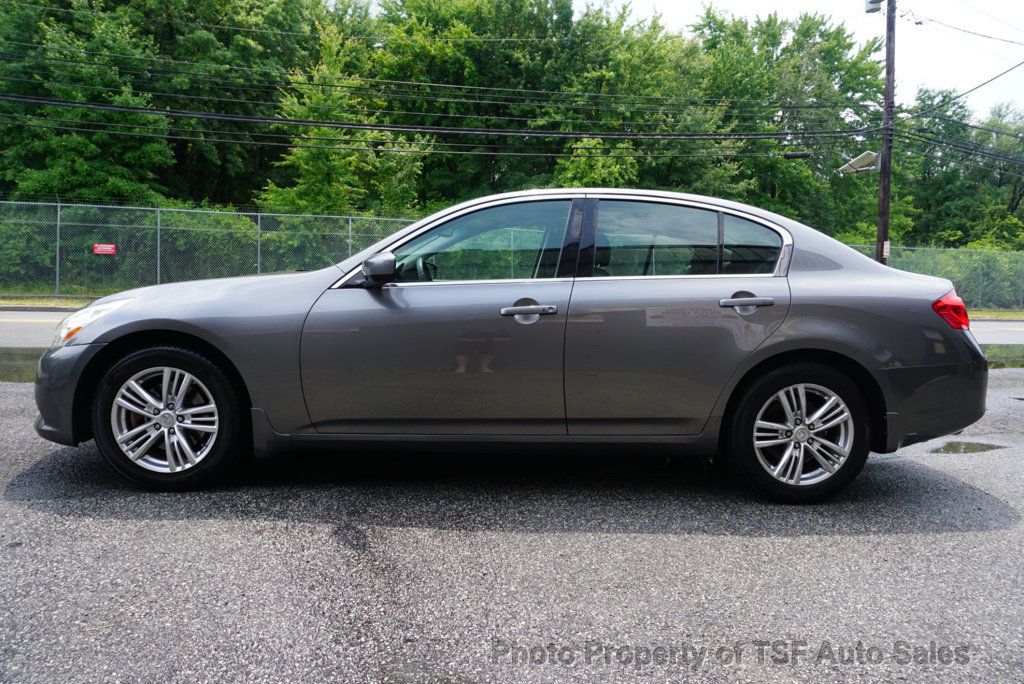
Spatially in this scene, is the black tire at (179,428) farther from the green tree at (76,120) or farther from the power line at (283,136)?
the green tree at (76,120)

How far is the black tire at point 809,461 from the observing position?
157 inches

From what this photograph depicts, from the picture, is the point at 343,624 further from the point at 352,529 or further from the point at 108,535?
the point at 108,535

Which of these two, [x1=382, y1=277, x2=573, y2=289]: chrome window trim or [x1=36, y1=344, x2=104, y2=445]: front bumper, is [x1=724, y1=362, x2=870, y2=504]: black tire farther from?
[x1=36, y1=344, x2=104, y2=445]: front bumper

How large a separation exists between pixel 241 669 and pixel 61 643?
0.65 m

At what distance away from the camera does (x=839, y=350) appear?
3.98 metres

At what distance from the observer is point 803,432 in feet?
13.1

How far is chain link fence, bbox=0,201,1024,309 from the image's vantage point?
803 inches

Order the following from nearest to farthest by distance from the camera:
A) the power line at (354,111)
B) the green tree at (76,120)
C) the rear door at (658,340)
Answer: the rear door at (658,340), the green tree at (76,120), the power line at (354,111)

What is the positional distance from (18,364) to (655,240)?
770 cm

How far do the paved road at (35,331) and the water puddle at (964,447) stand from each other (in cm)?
1098

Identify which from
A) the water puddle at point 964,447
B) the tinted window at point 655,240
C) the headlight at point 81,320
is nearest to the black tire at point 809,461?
the tinted window at point 655,240

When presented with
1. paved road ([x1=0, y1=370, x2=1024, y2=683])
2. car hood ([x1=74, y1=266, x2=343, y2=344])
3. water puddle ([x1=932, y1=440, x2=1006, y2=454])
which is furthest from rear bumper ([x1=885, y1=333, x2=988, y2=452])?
Answer: car hood ([x1=74, y1=266, x2=343, y2=344])

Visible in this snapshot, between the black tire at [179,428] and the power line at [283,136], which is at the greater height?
the power line at [283,136]

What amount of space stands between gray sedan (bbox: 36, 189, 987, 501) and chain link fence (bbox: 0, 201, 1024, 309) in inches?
681
